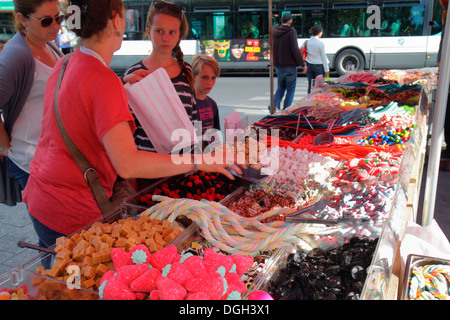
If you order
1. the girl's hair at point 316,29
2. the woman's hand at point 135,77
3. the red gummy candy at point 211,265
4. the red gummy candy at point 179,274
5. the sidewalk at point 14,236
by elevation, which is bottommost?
the sidewalk at point 14,236

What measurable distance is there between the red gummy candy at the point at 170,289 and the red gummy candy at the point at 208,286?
2 cm

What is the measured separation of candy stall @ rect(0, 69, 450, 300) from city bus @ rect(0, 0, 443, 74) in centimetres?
984

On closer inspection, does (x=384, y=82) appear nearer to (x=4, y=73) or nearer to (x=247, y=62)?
(x=4, y=73)

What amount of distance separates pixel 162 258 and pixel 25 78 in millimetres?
1429

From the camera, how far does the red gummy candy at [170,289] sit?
1.02 m

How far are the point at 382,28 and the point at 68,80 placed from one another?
11759 mm

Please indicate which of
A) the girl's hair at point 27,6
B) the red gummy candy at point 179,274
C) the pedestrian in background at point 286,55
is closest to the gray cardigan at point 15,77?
the girl's hair at point 27,6

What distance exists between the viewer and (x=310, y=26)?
38.2ft

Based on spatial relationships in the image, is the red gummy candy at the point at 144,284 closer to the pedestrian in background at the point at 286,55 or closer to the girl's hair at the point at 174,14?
the girl's hair at the point at 174,14

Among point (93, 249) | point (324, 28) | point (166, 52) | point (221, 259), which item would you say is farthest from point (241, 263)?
point (324, 28)

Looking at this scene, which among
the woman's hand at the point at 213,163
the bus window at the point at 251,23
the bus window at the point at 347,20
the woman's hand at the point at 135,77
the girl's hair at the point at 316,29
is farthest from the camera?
the bus window at the point at 251,23

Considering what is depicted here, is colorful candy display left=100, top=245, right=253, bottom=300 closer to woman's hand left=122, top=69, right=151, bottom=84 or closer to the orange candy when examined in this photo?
the orange candy

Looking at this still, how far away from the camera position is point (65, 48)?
11.5 m

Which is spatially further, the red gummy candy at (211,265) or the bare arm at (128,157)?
the bare arm at (128,157)
